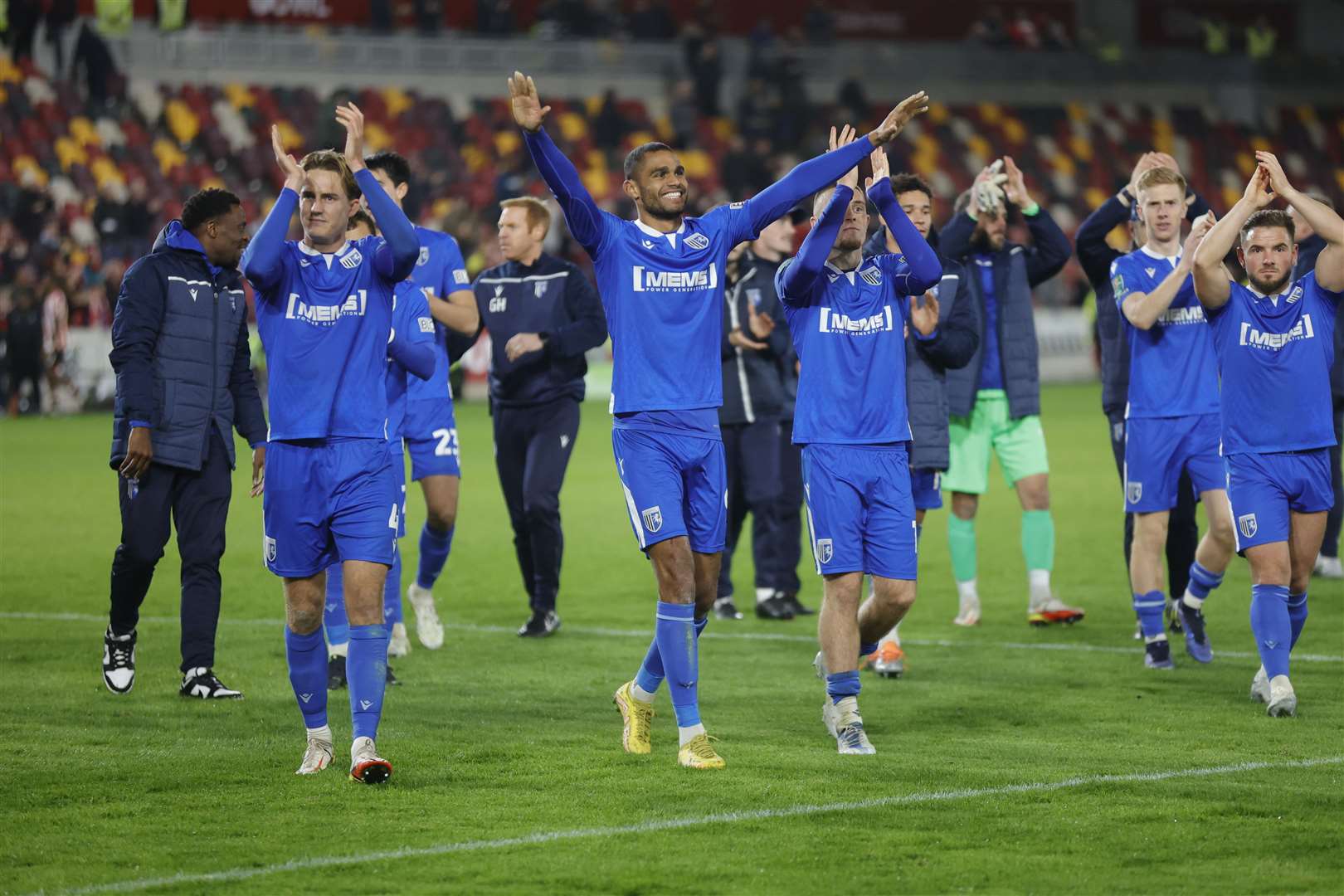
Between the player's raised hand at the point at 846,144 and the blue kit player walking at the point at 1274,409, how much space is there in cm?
165

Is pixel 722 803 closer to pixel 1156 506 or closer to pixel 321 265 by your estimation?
pixel 321 265

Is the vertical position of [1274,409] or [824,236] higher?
[824,236]

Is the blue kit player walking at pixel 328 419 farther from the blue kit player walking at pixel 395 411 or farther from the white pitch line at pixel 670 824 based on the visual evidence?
the white pitch line at pixel 670 824

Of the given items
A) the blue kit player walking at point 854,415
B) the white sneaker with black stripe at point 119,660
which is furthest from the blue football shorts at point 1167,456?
the white sneaker with black stripe at point 119,660

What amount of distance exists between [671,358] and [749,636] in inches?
153

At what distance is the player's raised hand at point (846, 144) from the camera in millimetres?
7566

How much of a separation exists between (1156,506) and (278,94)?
91.5 ft

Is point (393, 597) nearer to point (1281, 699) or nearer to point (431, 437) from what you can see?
point (431, 437)

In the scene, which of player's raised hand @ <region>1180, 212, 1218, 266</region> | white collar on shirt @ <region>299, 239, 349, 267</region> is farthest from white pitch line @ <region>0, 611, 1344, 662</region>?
white collar on shirt @ <region>299, 239, 349, 267</region>

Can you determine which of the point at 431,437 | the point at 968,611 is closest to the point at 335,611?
the point at 431,437

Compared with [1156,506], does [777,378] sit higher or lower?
higher

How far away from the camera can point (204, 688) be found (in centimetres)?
888

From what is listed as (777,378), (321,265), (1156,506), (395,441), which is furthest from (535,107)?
(777,378)

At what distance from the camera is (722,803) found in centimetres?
652
